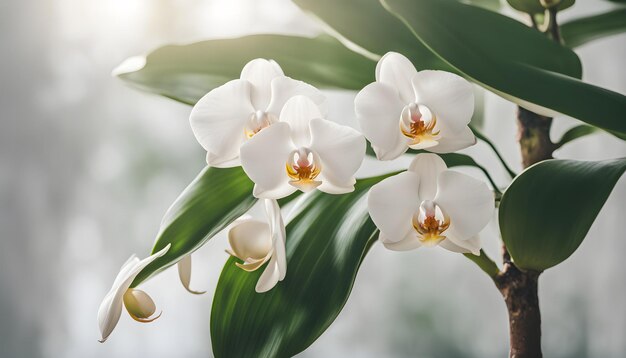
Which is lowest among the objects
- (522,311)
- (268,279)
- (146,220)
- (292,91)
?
(146,220)

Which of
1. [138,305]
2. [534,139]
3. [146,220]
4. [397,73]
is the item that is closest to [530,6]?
[534,139]

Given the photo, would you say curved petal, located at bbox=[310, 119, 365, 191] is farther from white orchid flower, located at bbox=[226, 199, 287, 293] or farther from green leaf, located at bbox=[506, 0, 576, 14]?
green leaf, located at bbox=[506, 0, 576, 14]

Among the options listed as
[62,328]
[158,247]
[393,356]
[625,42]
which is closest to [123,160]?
[62,328]

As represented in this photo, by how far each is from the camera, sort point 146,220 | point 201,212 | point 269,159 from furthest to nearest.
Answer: point 146,220
point 201,212
point 269,159

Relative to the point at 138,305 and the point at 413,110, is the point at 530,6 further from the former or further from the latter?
the point at 138,305

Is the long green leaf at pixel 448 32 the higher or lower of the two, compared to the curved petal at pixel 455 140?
higher

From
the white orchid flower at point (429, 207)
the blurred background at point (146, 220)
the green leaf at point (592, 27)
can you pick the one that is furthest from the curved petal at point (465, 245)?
the blurred background at point (146, 220)

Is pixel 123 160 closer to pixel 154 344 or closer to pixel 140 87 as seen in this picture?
pixel 154 344

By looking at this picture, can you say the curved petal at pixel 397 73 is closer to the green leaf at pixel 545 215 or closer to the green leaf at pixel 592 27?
the green leaf at pixel 545 215
